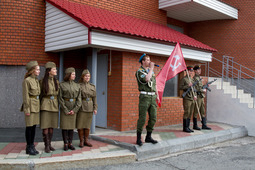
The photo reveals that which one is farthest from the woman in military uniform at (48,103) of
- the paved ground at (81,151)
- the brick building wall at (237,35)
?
the brick building wall at (237,35)

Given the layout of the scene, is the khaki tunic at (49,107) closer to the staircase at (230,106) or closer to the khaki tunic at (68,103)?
the khaki tunic at (68,103)

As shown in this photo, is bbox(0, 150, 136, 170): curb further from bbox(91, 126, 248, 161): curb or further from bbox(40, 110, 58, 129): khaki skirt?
bbox(40, 110, 58, 129): khaki skirt

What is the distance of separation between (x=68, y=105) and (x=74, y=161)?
3.86 feet

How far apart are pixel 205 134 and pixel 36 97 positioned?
456 cm

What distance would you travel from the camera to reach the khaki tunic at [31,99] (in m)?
4.72

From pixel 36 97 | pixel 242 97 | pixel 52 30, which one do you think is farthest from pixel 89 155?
pixel 242 97

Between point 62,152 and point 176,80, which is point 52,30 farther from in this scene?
point 176,80

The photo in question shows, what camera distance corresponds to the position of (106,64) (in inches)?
312

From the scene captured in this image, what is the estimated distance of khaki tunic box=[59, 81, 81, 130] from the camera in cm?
523

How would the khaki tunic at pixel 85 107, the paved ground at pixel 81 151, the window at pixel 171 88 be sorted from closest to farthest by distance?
the paved ground at pixel 81 151
the khaki tunic at pixel 85 107
the window at pixel 171 88

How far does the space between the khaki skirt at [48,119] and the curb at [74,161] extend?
2.34 feet

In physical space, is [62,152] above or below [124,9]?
below

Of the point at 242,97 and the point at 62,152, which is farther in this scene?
the point at 242,97

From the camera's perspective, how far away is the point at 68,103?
17.3 ft
